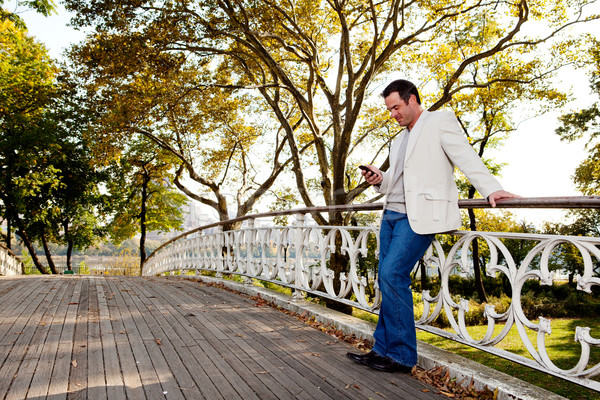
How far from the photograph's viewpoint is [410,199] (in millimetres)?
2799

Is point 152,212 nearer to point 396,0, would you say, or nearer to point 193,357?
point 396,0

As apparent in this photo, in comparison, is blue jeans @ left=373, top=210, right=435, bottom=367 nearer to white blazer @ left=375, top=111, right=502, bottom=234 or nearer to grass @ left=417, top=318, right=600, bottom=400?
white blazer @ left=375, top=111, right=502, bottom=234

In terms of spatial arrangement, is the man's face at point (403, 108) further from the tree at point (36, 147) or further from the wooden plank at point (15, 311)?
the tree at point (36, 147)

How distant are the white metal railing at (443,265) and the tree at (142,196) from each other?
55.1 ft

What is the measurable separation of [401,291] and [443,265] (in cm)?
39

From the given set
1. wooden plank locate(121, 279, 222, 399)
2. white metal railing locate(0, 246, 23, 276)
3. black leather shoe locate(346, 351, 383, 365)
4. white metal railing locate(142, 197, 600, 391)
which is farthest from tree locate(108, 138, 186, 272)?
black leather shoe locate(346, 351, 383, 365)

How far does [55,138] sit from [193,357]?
20.8 metres

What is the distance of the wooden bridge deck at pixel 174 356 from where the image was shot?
256 centimetres

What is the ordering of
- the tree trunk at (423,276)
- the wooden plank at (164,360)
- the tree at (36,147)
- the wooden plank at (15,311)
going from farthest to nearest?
the tree at (36,147), the tree trunk at (423,276), the wooden plank at (15,311), the wooden plank at (164,360)

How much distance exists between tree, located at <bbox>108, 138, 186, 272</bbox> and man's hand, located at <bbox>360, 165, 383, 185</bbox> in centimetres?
1985

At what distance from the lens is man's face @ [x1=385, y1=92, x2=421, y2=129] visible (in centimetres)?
294

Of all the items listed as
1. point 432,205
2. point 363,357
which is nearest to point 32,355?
point 363,357

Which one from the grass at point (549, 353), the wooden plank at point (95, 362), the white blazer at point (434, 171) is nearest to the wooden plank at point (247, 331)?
the wooden plank at point (95, 362)

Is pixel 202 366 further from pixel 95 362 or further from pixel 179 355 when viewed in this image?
pixel 95 362
